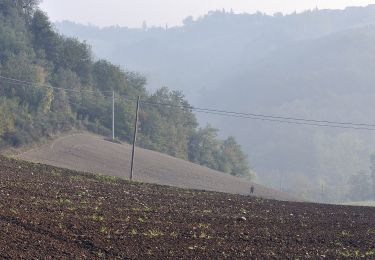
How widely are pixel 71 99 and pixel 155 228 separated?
223 ft

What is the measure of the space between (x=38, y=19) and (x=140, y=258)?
77371 mm

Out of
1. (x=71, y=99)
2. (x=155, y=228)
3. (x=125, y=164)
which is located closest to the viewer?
(x=155, y=228)

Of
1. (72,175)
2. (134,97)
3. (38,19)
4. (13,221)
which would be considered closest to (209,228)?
(13,221)

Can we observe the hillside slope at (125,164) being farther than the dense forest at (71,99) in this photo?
No

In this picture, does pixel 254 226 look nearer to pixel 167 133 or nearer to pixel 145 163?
pixel 145 163

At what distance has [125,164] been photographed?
6347cm

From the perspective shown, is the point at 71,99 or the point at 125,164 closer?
the point at 125,164

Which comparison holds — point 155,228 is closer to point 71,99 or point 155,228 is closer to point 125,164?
point 125,164

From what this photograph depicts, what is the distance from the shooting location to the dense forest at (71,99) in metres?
72.1

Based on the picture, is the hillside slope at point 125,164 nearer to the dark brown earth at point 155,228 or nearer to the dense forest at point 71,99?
the dense forest at point 71,99

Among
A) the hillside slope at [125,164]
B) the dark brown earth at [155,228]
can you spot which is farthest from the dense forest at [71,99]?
the dark brown earth at [155,228]

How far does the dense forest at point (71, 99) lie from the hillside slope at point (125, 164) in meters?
3.33

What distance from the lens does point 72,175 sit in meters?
35.7

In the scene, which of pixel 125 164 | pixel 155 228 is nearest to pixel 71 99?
pixel 125 164
